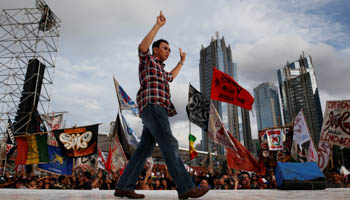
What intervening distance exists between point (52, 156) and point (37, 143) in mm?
978

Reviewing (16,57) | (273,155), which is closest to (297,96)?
(273,155)

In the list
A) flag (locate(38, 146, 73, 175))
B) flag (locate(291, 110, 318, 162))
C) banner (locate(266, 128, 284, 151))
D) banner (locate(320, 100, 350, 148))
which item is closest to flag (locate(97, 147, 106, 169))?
flag (locate(38, 146, 73, 175))

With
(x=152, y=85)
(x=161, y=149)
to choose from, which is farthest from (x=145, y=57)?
(x=161, y=149)

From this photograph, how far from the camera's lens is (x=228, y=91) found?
28.7ft

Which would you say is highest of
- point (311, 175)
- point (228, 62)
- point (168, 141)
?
point (228, 62)

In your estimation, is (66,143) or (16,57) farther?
(16,57)

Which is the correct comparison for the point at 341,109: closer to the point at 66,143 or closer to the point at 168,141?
the point at 168,141

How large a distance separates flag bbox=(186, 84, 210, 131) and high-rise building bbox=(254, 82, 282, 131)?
17978cm

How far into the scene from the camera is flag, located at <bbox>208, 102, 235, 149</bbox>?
8531 millimetres

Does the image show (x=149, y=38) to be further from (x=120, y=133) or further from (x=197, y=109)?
(x=120, y=133)

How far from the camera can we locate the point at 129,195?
2500 mm

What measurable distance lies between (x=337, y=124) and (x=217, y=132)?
5.42 m

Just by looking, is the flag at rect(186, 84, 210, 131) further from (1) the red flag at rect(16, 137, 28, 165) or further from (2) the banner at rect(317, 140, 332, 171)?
(1) the red flag at rect(16, 137, 28, 165)

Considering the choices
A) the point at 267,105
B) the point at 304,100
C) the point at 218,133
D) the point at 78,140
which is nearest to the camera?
the point at 218,133
